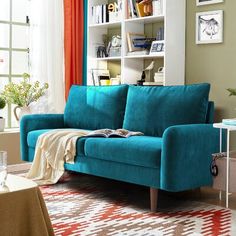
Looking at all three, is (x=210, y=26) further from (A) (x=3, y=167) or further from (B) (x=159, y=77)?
(A) (x=3, y=167)

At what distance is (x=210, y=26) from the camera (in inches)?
179

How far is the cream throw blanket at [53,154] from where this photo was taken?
13.5 ft

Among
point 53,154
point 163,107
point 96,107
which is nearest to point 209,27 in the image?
point 163,107

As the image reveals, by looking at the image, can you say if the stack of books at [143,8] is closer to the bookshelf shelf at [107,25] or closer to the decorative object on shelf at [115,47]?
the bookshelf shelf at [107,25]

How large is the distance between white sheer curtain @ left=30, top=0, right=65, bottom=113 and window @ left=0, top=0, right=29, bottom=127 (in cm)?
21

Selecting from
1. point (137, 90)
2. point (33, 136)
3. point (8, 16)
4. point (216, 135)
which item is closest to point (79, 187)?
point (33, 136)

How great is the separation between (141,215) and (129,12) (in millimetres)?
2496

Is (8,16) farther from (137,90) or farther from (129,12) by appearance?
(137,90)

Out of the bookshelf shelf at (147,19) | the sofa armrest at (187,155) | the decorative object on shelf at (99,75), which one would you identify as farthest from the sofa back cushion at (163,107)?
the decorative object on shelf at (99,75)

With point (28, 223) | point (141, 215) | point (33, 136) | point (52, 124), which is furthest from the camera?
point (52, 124)

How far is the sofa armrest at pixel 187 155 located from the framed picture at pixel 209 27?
1.13m

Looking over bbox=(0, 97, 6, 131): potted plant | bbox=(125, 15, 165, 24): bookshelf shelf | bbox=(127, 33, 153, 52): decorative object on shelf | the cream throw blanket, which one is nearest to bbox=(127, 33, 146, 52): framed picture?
bbox=(127, 33, 153, 52): decorative object on shelf

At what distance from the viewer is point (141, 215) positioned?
3408mm

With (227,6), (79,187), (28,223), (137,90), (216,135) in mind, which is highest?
(227,6)
